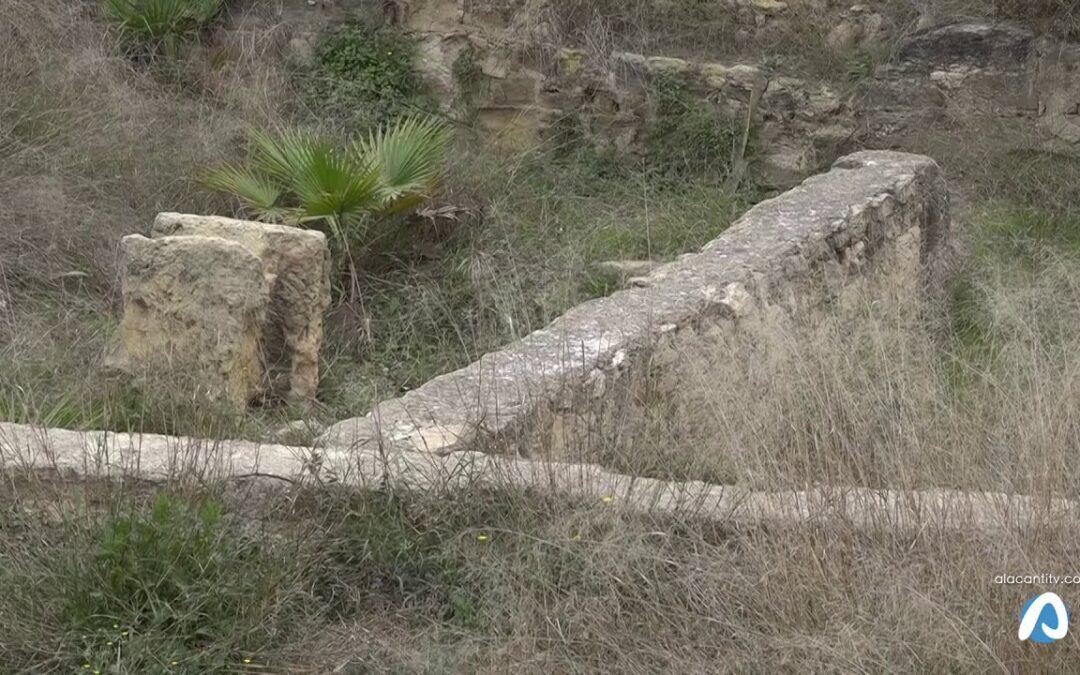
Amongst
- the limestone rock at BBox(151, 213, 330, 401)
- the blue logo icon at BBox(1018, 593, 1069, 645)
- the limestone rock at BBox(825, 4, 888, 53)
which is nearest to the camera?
the blue logo icon at BBox(1018, 593, 1069, 645)

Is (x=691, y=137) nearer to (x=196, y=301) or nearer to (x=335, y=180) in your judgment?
(x=335, y=180)

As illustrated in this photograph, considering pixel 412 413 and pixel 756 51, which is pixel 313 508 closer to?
pixel 412 413

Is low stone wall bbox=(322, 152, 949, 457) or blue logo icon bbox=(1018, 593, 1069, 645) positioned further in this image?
low stone wall bbox=(322, 152, 949, 457)

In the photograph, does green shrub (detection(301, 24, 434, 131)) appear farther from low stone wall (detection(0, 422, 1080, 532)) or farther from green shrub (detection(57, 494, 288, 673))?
green shrub (detection(57, 494, 288, 673))

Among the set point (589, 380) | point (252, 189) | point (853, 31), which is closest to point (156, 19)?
point (252, 189)

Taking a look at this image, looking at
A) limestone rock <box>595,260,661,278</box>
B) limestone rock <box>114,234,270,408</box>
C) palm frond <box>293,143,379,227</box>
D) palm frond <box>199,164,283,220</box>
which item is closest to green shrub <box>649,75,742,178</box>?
limestone rock <box>595,260,661,278</box>

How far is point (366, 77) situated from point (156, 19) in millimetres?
1493

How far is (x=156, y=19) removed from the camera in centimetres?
1006

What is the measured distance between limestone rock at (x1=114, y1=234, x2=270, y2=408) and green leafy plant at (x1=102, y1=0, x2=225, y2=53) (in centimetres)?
433

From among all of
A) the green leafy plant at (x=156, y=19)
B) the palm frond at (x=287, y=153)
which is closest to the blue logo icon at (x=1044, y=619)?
the palm frond at (x=287, y=153)

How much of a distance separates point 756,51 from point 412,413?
628 cm

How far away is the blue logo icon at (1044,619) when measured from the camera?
3346 millimetres

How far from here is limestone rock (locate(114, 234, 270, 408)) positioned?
606 centimetres

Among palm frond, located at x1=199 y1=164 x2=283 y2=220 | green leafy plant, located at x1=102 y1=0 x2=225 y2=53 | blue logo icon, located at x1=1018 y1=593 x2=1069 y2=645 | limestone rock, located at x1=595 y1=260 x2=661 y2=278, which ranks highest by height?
green leafy plant, located at x1=102 y1=0 x2=225 y2=53
